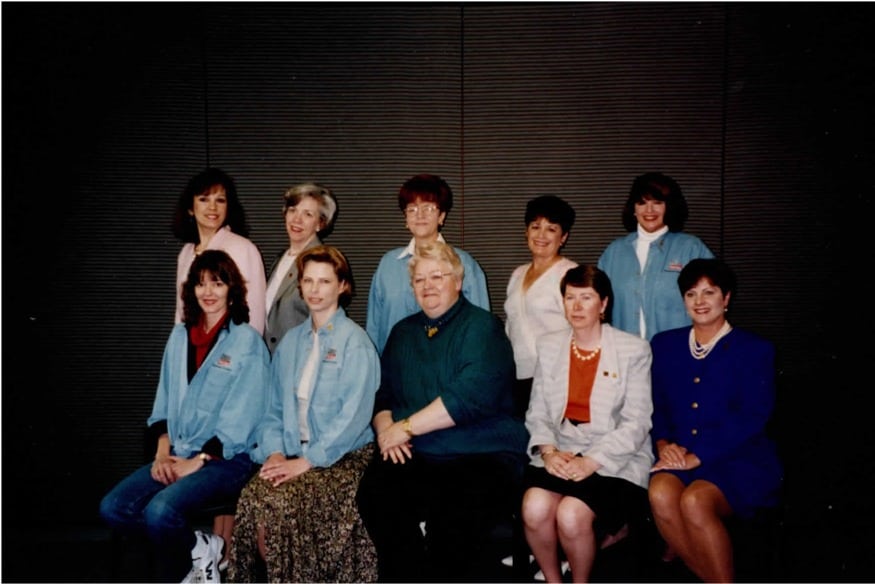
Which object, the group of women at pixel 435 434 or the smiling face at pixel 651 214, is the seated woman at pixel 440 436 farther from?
the smiling face at pixel 651 214

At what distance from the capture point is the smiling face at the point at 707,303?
8.17 ft

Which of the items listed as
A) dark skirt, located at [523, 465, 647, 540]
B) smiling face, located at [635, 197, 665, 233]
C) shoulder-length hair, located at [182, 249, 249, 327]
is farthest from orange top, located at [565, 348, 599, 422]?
shoulder-length hair, located at [182, 249, 249, 327]

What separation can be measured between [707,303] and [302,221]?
1.98 meters

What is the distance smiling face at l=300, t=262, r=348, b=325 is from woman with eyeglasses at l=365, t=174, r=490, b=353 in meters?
0.56

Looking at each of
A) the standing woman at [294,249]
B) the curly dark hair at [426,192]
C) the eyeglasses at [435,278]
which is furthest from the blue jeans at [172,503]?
the curly dark hair at [426,192]

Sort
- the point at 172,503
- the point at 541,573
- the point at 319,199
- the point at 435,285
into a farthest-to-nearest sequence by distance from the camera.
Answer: the point at 319,199 < the point at 541,573 < the point at 435,285 < the point at 172,503

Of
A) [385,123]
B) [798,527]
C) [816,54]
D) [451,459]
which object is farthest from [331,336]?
[816,54]

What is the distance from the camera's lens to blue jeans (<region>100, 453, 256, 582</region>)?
92.6 inches

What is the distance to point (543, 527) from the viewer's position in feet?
7.66

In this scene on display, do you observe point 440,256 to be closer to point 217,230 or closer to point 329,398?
point 329,398

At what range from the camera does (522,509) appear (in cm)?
238

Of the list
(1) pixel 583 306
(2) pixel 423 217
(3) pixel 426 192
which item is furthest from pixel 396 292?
(1) pixel 583 306

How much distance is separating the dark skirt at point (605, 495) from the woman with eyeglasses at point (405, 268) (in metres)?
0.99

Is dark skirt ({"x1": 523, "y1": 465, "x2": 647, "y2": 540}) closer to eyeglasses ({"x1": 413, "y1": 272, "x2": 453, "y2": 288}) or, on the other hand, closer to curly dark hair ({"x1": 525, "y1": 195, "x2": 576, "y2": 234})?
eyeglasses ({"x1": 413, "y1": 272, "x2": 453, "y2": 288})
